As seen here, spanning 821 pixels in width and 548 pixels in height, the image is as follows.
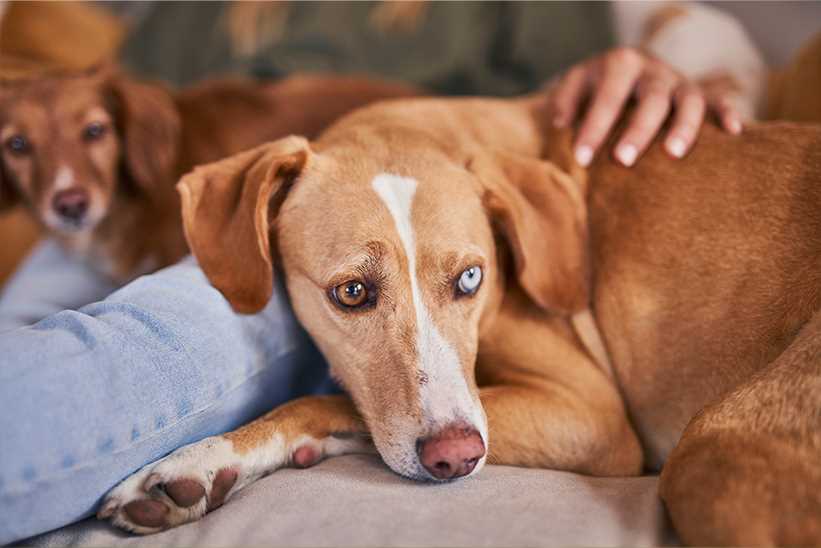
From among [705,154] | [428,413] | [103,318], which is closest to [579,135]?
[705,154]

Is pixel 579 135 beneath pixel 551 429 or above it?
above

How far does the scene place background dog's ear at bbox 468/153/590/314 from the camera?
72.0 inches

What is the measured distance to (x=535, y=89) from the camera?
134 inches

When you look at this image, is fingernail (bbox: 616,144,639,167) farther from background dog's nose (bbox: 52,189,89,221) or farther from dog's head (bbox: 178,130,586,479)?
background dog's nose (bbox: 52,189,89,221)

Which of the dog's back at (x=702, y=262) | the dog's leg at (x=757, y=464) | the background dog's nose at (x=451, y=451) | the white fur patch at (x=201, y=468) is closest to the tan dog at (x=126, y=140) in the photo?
the white fur patch at (x=201, y=468)

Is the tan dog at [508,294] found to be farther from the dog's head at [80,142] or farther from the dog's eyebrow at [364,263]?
the dog's head at [80,142]

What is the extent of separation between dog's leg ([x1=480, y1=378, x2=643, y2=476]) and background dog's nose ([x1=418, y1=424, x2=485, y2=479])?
223 millimetres

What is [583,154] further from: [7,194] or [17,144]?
[7,194]

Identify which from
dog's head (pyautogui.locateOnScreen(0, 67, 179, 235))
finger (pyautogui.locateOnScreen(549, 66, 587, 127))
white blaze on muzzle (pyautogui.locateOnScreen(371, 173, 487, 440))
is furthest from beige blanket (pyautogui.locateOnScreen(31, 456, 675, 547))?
dog's head (pyautogui.locateOnScreen(0, 67, 179, 235))

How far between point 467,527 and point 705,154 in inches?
47.1

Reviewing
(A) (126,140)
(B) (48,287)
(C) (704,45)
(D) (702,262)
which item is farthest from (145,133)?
(C) (704,45)

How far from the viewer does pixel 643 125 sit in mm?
2029

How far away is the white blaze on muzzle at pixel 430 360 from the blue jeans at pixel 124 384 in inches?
16.6

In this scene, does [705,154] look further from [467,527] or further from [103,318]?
[103,318]
